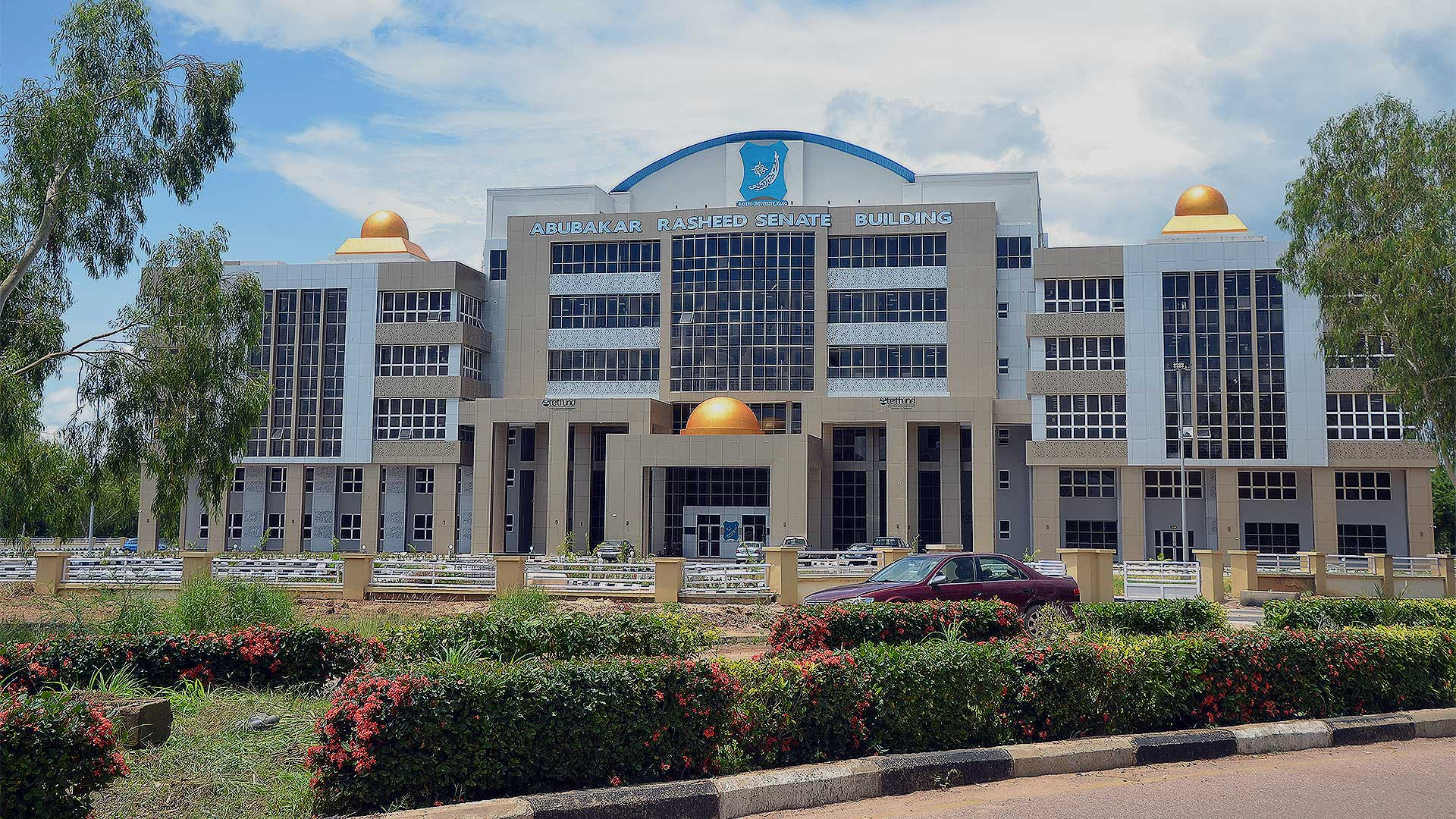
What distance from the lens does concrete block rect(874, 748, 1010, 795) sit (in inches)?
345

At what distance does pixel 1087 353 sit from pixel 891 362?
975cm

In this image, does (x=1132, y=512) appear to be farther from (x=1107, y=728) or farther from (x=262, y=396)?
(x=1107, y=728)

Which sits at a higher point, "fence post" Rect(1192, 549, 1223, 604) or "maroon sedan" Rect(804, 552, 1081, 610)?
"maroon sedan" Rect(804, 552, 1081, 610)

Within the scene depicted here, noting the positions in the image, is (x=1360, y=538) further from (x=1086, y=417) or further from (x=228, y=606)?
(x=228, y=606)

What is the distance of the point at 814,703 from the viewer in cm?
904

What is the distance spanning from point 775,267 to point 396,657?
51045mm

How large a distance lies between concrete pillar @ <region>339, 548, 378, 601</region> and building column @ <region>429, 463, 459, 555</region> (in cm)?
3203

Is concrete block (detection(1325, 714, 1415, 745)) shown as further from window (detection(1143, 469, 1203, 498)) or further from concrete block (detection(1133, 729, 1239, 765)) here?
window (detection(1143, 469, 1203, 498))

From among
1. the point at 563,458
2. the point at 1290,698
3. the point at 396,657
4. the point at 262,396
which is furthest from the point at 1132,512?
the point at 396,657

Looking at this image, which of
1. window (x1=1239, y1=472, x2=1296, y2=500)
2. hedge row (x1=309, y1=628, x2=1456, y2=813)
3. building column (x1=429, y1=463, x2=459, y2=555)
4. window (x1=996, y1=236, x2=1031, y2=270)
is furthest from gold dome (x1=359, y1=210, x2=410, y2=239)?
hedge row (x1=309, y1=628, x2=1456, y2=813)

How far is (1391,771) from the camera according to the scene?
9500 millimetres

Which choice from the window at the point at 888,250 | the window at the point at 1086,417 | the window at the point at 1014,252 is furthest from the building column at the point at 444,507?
the window at the point at 1014,252

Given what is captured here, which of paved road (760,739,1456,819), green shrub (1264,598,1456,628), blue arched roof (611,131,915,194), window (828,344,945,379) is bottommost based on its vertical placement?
paved road (760,739,1456,819)

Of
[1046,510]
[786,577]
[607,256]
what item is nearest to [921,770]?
[786,577]
